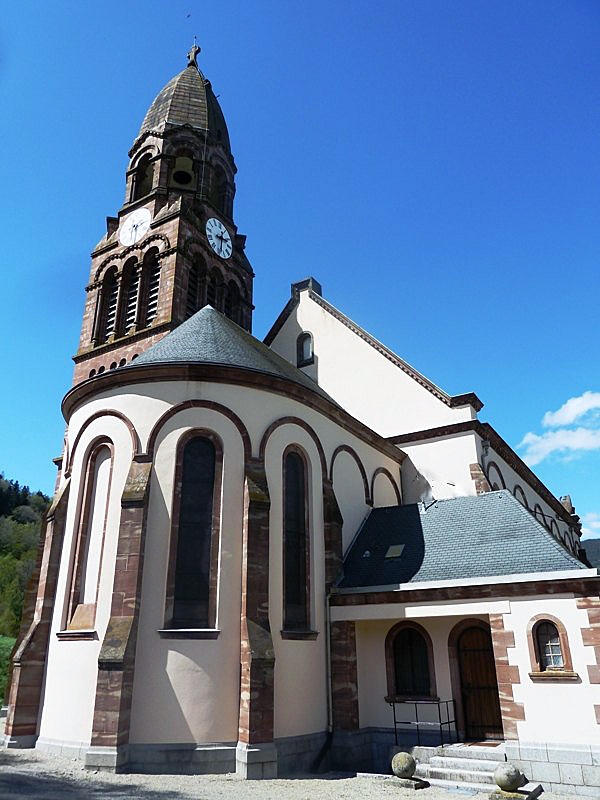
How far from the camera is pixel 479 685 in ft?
51.5

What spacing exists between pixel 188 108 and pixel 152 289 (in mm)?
11697

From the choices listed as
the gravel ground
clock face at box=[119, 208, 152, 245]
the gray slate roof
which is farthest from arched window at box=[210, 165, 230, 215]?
the gravel ground

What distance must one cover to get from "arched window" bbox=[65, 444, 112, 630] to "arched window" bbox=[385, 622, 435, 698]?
25.5ft

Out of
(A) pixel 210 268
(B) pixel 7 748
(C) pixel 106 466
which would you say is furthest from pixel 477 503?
(A) pixel 210 268

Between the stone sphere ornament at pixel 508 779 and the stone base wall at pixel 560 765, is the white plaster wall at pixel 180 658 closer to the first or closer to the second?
the stone sphere ornament at pixel 508 779

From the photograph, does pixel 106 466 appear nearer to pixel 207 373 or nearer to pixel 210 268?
pixel 207 373

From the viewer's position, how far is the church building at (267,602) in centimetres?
1321

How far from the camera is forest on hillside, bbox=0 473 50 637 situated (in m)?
46.6

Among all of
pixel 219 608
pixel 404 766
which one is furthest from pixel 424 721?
pixel 219 608

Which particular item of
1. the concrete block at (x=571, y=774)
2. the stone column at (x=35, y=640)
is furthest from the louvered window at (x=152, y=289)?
the concrete block at (x=571, y=774)

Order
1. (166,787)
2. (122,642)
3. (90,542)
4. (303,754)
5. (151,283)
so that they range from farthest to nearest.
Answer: (151,283), (90,542), (303,754), (122,642), (166,787)

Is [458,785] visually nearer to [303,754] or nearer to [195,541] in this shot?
[303,754]

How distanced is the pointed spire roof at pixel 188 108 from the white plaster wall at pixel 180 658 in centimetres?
2442

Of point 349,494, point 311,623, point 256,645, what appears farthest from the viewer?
point 349,494
